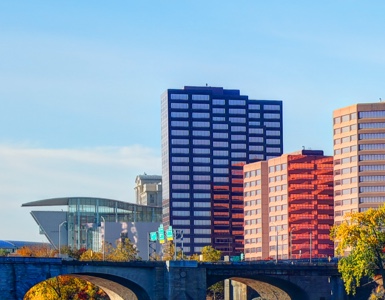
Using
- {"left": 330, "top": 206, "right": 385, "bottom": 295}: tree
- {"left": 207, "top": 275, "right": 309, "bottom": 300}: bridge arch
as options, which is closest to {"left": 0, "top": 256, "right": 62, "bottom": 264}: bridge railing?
{"left": 207, "top": 275, "right": 309, "bottom": 300}: bridge arch

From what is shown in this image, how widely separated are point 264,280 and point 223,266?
14.5m

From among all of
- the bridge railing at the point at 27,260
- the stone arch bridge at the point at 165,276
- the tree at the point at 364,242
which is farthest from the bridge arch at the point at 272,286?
the bridge railing at the point at 27,260

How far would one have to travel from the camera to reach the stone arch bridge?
16075 cm

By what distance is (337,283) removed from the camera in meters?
178

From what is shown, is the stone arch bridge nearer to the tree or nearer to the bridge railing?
the bridge railing

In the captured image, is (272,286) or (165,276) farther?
(272,286)

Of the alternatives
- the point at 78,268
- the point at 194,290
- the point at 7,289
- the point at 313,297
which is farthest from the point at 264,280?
the point at 7,289

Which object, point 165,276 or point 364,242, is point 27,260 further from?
point 364,242

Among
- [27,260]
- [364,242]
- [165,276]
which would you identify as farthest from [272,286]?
[27,260]

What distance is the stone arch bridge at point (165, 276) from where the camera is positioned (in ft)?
527

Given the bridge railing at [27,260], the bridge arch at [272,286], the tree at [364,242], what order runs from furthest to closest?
the bridge arch at [272,286] < the bridge railing at [27,260] < the tree at [364,242]

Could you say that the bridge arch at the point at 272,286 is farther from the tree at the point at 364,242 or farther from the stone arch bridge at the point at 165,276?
the tree at the point at 364,242

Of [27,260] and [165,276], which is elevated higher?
[27,260]

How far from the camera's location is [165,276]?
167875 millimetres
